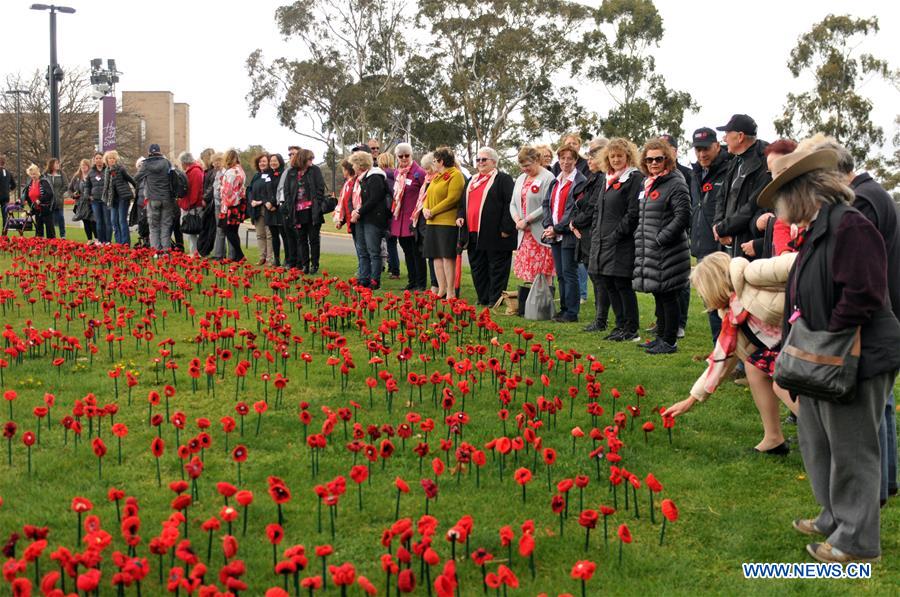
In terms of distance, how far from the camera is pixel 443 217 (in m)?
12.4

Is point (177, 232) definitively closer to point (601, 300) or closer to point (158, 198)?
point (158, 198)

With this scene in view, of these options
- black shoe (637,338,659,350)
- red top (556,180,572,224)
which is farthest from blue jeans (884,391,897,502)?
red top (556,180,572,224)

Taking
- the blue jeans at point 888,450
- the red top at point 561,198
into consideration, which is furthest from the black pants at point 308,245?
the blue jeans at point 888,450

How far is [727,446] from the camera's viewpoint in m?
6.32

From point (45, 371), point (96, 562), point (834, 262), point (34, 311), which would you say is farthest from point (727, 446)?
point (34, 311)

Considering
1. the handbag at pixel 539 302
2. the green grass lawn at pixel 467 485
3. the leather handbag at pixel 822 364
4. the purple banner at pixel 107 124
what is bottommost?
the green grass lawn at pixel 467 485

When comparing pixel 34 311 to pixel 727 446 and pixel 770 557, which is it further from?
pixel 770 557

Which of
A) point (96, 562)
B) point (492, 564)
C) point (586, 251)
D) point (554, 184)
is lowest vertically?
point (492, 564)

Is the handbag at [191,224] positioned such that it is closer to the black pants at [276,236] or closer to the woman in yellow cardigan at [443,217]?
the black pants at [276,236]

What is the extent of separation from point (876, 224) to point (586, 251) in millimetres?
5826

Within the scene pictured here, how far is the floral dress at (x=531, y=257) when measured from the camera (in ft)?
37.9

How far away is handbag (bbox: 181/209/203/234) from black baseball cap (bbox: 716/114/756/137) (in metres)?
11.3

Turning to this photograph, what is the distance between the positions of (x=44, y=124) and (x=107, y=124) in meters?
50.2

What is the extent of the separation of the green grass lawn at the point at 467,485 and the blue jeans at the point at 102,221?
11601 millimetres
